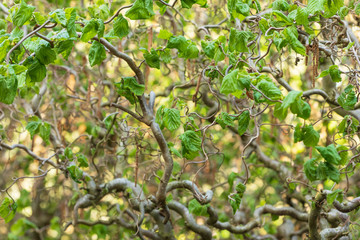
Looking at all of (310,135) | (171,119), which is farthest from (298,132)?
(171,119)

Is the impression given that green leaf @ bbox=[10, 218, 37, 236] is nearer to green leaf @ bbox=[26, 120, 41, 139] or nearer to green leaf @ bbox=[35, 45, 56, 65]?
green leaf @ bbox=[26, 120, 41, 139]

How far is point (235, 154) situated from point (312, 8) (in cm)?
346

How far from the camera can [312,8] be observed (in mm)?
1901

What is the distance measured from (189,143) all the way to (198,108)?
191 centimetres

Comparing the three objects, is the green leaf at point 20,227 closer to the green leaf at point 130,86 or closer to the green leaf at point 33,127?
the green leaf at point 33,127

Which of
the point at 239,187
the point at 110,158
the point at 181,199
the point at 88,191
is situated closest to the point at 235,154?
the point at 181,199

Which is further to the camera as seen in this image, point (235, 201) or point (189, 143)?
point (235, 201)

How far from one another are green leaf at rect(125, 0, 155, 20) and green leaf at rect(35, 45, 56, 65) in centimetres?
36

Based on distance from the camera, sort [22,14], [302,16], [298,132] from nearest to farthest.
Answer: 1. [22,14]
2. [302,16]
3. [298,132]

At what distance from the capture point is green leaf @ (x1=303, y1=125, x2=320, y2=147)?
2.07 m

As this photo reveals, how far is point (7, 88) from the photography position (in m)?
1.60

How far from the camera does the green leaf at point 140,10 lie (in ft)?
6.11

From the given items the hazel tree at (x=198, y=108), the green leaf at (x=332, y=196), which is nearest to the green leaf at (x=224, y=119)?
the hazel tree at (x=198, y=108)

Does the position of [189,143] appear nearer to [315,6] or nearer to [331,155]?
[331,155]
